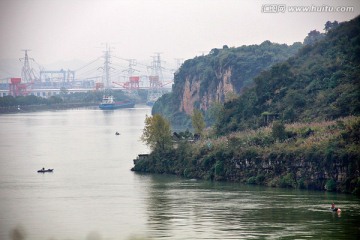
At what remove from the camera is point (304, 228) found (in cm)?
3006

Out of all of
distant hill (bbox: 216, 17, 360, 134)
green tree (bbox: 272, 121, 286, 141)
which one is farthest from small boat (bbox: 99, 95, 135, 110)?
green tree (bbox: 272, 121, 286, 141)

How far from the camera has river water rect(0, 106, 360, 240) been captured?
97.5ft

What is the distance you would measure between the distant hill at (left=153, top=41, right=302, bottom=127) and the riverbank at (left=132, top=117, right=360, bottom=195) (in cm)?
3524

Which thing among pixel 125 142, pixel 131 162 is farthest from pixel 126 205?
pixel 125 142

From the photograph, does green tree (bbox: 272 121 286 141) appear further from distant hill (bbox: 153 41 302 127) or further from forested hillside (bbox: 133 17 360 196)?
distant hill (bbox: 153 41 302 127)

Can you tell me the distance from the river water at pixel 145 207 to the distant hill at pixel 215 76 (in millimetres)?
34250

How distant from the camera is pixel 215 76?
86.0m

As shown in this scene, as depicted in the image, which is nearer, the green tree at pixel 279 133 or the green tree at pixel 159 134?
the green tree at pixel 279 133

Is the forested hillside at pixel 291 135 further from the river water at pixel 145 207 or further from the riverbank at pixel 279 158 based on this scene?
the river water at pixel 145 207

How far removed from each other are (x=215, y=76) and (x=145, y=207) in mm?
52102

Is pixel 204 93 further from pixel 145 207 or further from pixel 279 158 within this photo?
pixel 145 207

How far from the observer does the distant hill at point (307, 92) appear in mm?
45906

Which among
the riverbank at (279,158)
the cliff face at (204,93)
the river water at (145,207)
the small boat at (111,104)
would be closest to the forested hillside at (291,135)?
the riverbank at (279,158)

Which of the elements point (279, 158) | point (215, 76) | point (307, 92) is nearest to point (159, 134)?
point (279, 158)
